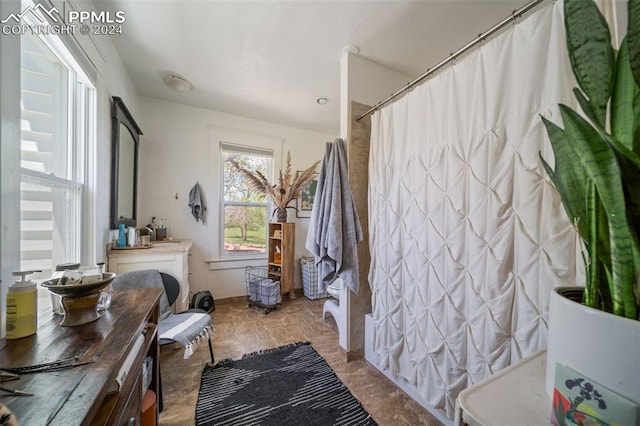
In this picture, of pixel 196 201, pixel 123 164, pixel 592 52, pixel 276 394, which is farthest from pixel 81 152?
pixel 592 52

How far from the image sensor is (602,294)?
46 centimetres

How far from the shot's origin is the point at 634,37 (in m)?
0.42

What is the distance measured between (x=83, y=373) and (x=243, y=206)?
2.71m

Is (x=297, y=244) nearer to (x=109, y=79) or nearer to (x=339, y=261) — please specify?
(x=339, y=261)

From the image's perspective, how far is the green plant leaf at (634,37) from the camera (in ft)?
1.38

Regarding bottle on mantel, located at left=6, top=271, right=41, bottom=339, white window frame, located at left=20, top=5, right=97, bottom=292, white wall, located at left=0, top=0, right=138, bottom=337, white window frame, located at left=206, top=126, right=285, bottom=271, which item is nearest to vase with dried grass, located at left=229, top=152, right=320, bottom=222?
white window frame, located at left=206, top=126, right=285, bottom=271

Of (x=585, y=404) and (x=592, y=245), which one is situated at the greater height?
(x=592, y=245)

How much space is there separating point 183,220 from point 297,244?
62.6 inches

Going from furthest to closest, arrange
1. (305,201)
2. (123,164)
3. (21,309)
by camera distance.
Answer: (305,201), (123,164), (21,309)

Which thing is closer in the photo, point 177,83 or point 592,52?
point 592,52

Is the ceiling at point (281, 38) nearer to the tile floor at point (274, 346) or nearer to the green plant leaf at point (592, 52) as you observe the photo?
the green plant leaf at point (592, 52)

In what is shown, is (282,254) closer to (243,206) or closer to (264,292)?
(264,292)

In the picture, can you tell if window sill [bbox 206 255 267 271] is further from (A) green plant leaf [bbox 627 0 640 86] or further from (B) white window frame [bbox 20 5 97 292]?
(A) green plant leaf [bbox 627 0 640 86]

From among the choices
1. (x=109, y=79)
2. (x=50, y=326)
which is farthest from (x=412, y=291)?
(x=109, y=79)
